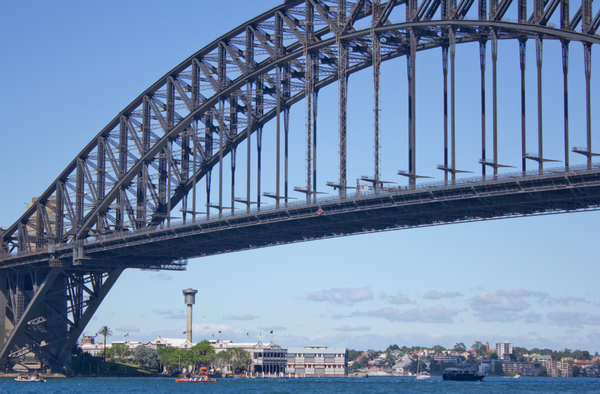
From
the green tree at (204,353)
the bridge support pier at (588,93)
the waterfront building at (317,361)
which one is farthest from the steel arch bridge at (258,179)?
the waterfront building at (317,361)

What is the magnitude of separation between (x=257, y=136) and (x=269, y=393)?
2799cm

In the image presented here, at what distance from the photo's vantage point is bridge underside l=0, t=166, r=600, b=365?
2429 inches

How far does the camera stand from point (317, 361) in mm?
193500

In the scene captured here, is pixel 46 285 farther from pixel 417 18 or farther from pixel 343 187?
pixel 417 18

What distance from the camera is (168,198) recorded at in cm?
9150

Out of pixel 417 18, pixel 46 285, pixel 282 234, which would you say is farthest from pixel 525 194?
pixel 46 285

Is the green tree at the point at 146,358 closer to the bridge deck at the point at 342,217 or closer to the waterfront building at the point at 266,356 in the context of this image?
the waterfront building at the point at 266,356

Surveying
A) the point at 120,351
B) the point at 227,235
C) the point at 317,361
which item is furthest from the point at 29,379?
the point at 317,361

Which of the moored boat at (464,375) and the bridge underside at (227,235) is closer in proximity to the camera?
the bridge underside at (227,235)

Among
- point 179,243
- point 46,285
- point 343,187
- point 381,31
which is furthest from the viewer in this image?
point 46,285

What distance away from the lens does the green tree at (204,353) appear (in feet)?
493

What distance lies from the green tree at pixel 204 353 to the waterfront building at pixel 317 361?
36696mm

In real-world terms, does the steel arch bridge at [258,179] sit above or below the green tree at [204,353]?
above

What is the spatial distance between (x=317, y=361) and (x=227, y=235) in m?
116
